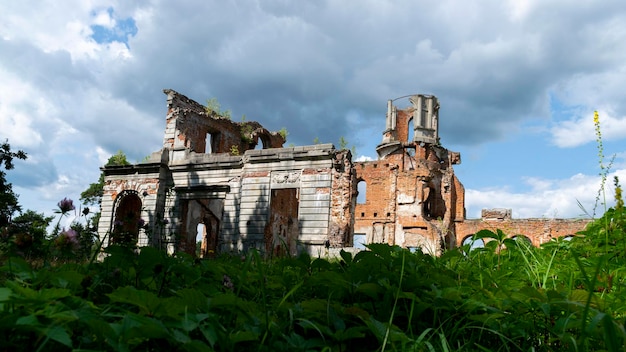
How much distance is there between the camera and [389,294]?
2.15 metres

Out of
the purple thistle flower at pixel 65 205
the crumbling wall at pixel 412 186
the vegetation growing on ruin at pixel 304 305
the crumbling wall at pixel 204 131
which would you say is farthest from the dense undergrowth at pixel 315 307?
the crumbling wall at pixel 412 186

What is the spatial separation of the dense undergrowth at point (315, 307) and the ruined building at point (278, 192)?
7.81 m

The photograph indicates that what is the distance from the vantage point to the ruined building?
55.2 ft

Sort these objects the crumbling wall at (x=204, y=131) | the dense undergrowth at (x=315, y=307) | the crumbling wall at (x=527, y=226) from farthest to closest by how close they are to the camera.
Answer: the crumbling wall at (x=527, y=226)
the crumbling wall at (x=204, y=131)
the dense undergrowth at (x=315, y=307)

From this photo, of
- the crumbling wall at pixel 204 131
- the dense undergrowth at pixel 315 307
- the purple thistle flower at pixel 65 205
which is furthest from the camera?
the crumbling wall at pixel 204 131

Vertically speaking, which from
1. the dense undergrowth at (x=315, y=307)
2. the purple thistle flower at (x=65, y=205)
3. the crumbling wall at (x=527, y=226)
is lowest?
the dense undergrowth at (x=315, y=307)

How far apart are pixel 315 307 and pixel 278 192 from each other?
59.0 feet

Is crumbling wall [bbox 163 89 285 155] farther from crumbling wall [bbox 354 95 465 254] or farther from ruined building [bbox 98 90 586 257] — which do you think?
crumbling wall [bbox 354 95 465 254]

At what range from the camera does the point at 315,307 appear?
6.26ft

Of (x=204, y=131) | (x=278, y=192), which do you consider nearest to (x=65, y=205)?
(x=278, y=192)

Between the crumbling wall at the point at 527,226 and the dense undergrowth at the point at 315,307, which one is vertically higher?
the crumbling wall at the point at 527,226

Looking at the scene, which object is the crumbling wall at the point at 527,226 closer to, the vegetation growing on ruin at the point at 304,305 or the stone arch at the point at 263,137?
the stone arch at the point at 263,137

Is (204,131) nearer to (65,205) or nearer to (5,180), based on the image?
(5,180)

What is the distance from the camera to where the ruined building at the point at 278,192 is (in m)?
16.8
